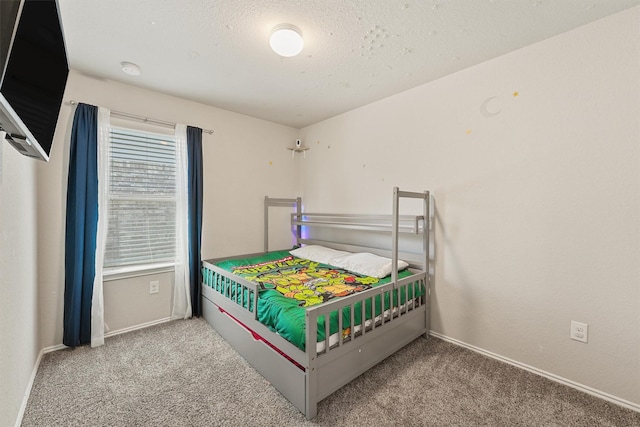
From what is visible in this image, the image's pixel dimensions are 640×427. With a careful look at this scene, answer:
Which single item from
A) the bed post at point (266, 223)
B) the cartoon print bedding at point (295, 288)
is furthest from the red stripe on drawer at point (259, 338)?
the bed post at point (266, 223)

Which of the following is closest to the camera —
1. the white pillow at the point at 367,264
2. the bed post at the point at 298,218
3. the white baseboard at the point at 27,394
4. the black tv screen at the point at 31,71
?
the black tv screen at the point at 31,71

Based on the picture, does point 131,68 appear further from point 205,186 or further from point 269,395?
point 269,395

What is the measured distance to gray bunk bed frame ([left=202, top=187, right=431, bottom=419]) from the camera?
1.57 metres

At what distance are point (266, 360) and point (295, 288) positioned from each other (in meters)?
0.53

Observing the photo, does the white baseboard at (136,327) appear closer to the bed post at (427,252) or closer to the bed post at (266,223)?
the bed post at (266,223)

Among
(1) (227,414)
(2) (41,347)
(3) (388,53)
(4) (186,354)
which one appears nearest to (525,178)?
(3) (388,53)

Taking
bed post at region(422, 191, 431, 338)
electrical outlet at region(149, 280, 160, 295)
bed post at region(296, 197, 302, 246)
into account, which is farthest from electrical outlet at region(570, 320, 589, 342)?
electrical outlet at region(149, 280, 160, 295)

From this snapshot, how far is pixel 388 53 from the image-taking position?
202 centimetres

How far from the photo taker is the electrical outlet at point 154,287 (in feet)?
8.85

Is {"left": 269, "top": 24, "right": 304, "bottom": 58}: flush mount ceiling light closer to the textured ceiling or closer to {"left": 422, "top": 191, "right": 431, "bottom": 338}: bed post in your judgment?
the textured ceiling

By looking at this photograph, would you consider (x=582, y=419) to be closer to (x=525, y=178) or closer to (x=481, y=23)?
(x=525, y=178)

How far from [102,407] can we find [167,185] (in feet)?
6.22

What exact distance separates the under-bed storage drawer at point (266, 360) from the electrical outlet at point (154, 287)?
2.24ft

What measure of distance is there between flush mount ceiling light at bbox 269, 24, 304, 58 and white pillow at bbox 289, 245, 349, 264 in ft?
6.41
